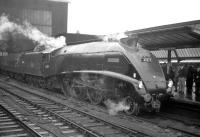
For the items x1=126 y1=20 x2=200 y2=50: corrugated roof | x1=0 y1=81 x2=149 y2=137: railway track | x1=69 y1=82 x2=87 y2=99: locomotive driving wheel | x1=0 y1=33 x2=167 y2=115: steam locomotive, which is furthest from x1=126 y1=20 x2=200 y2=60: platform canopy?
x1=0 y1=81 x2=149 y2=137: railway track

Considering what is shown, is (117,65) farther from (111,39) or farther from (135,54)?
(111,39)

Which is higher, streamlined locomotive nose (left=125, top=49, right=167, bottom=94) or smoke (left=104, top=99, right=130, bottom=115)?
streamlined locomotive nose (left=125, top=49, right=167, bottom=94)

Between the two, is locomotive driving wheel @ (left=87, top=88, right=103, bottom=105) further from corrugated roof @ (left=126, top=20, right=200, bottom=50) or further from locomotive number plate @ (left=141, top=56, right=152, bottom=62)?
corrugated roof @ (left=126, top=20, right=200, bottom=50)

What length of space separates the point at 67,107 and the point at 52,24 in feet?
112

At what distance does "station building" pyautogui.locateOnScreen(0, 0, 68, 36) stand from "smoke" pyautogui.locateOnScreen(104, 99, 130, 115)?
104 ft

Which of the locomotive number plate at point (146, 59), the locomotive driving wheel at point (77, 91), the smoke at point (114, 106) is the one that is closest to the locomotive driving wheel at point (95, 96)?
the smoke at point (114, 106)

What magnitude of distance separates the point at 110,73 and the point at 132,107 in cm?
165

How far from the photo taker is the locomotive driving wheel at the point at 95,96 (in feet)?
37.8

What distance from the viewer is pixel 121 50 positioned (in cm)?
1056

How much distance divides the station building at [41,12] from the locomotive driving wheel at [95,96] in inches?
1192

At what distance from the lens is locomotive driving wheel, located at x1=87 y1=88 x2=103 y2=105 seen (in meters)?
11.5

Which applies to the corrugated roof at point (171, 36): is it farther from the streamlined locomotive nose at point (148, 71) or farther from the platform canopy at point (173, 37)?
the streamlined locomotive nose at point (148, 71)

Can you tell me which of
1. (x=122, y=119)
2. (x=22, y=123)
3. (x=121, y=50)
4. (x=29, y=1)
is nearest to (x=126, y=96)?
(x=122, y=119)

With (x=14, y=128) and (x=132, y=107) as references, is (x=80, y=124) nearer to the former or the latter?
(x=14, y=128)
